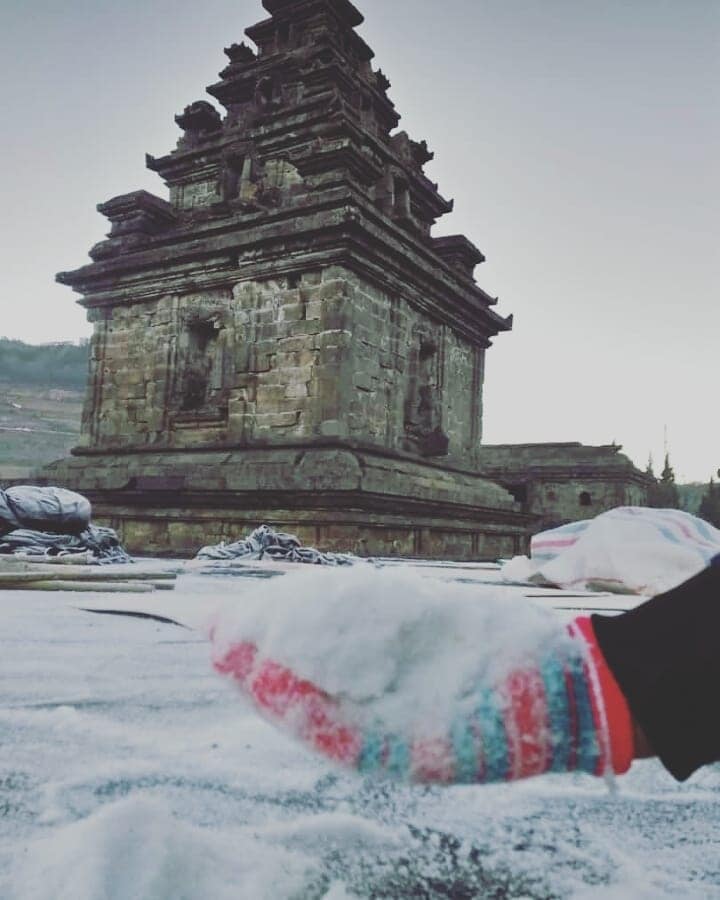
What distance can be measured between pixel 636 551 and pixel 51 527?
422 cm

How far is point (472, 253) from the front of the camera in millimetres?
11250

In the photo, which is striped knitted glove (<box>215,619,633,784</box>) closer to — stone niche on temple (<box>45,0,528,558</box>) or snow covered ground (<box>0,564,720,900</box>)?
snow covered ground (<box>0,564,720,900</box>)

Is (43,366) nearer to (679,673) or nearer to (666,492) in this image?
(666,492)

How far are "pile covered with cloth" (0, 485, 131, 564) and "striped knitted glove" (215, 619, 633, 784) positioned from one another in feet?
14.5

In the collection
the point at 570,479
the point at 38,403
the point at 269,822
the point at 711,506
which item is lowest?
the point at 269,822

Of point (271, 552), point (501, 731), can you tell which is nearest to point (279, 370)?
point (271, 552)

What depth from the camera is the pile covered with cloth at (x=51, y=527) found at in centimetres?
500

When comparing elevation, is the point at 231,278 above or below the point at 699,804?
above

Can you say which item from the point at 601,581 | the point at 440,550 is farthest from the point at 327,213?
the point at 601,581

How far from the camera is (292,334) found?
845cm

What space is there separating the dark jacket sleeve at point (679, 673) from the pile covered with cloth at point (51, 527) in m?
4.59

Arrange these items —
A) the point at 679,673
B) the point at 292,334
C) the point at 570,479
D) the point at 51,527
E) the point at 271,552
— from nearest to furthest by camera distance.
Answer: the point at 679,673 → the point at 51,527 → the point at 271,552 → the point at 292,334 → the point at 570,479

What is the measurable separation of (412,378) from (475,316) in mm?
2168

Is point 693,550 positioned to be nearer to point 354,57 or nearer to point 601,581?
point 601,581
